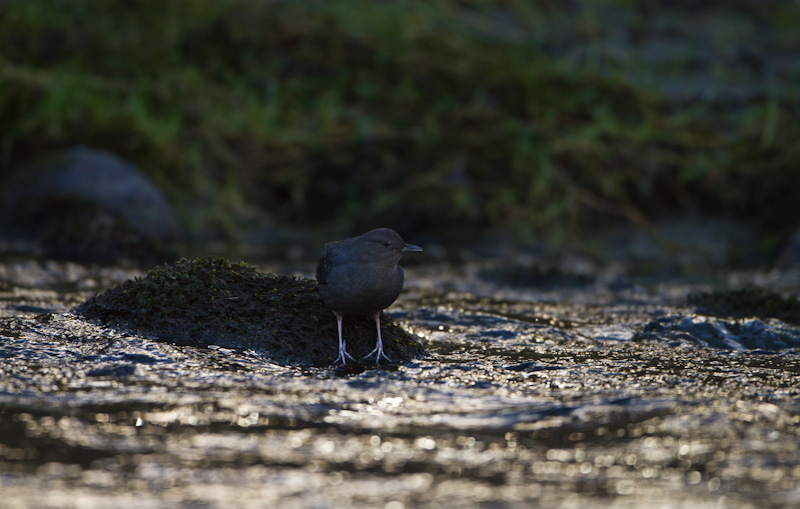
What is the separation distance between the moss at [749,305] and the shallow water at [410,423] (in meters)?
0.53

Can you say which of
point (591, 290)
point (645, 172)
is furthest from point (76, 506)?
point (645, 172)

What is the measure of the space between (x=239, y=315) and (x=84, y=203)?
4.16 m

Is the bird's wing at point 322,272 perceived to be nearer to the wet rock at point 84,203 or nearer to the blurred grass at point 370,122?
the wet rock at point 84,203

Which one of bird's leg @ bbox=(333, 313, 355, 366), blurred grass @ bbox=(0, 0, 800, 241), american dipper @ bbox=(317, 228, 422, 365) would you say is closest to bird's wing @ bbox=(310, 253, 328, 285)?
american dipper @ bbox=(317, 228, 422, 365)

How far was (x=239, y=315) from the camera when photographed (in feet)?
15.8

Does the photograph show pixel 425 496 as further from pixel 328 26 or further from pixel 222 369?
pixel 328 26

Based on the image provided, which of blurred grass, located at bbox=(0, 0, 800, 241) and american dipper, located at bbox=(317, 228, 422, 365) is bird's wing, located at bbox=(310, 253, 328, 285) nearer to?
american dipper, located at bbox=(317, 228, 422, 365)

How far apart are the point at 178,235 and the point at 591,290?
3.76 metres

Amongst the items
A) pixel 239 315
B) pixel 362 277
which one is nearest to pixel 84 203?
pixel 239 315

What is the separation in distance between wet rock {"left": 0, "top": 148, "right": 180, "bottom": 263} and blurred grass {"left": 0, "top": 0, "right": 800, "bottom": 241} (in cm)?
42

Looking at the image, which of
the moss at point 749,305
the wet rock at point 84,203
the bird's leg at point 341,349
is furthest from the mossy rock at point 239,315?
the wet rock at point 84,203

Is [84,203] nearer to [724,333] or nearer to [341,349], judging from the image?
[341,349]

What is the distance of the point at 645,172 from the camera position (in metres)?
9.77

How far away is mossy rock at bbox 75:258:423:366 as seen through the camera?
15.4ft
